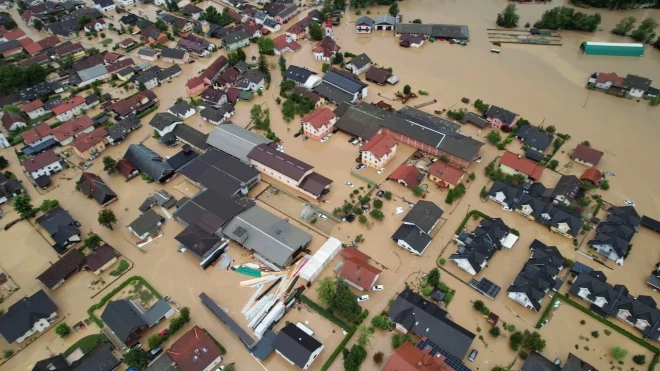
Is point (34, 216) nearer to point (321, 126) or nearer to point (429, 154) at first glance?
point (321, 126)

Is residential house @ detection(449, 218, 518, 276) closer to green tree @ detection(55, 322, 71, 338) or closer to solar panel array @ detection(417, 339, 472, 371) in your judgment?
solar panel array @ detection(417, 339, 472, 371)

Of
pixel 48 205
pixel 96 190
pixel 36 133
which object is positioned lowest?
pixel 48 205

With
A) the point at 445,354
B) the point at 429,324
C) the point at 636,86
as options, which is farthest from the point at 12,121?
the point at 636,86

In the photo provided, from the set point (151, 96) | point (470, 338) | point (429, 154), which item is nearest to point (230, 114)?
point (151, 96)

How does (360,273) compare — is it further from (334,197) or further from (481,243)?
(481,243)

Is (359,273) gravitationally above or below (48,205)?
above

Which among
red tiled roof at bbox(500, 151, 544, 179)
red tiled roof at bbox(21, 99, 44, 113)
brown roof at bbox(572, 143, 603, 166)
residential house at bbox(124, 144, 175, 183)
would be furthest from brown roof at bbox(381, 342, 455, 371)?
red tiled roof at bbox(21, 99, 44, 113)

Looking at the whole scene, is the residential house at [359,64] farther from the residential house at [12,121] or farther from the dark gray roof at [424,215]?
the residential house at [12,121]
